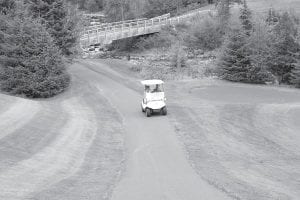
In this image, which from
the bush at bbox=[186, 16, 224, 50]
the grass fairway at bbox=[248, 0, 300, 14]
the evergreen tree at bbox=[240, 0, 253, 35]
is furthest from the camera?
the grass fairway at bbox=[248, 0, 300, 14]

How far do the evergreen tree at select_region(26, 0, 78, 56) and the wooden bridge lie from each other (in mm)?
10484

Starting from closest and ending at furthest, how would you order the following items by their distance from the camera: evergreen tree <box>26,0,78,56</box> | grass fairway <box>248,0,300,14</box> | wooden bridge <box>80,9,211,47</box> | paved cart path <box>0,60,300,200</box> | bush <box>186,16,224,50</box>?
paved cart path <box>0,60,300,200</box> < evergreen tree <box>26,0,78,56</box> < wooden bridge <box>80,9,211,47</box> < bush <box>186,16,224,50</box> < grass fairway <box>248,0,300,14</box>

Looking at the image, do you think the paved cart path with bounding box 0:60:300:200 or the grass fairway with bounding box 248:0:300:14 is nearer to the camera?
the paved cart path with bounding box 0:60:300:200

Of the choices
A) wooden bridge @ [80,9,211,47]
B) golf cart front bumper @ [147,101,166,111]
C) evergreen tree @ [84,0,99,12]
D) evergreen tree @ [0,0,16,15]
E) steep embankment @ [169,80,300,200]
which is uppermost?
evergreen tree @ [84,0,99,12]

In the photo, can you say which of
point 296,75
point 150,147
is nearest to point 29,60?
point 150,147

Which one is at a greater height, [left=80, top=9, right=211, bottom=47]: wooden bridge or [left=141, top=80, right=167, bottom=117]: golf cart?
[left=80, top=9, right=211, bottom=47]: wooden bridge

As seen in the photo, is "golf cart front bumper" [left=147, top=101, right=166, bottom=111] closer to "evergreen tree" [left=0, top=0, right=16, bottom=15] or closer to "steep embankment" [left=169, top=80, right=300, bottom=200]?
"steep embankment" [left=169, top=80, right=300, bottom=200]

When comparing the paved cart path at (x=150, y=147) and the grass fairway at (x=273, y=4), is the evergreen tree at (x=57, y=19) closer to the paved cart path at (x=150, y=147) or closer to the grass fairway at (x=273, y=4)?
the paved cart path at (x=150, y=147)

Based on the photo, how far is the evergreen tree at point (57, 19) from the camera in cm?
4528

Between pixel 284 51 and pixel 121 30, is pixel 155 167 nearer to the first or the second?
pixel 284 51

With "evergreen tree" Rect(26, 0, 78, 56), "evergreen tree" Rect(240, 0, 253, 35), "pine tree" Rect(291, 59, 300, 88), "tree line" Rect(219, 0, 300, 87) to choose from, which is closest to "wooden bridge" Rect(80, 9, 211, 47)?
"evergreen tree" Rect(26, 0, 78, 56)

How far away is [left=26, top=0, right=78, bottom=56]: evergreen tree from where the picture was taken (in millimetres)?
45281

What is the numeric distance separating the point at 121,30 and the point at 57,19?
19421mm

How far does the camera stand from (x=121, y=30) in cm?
6488
